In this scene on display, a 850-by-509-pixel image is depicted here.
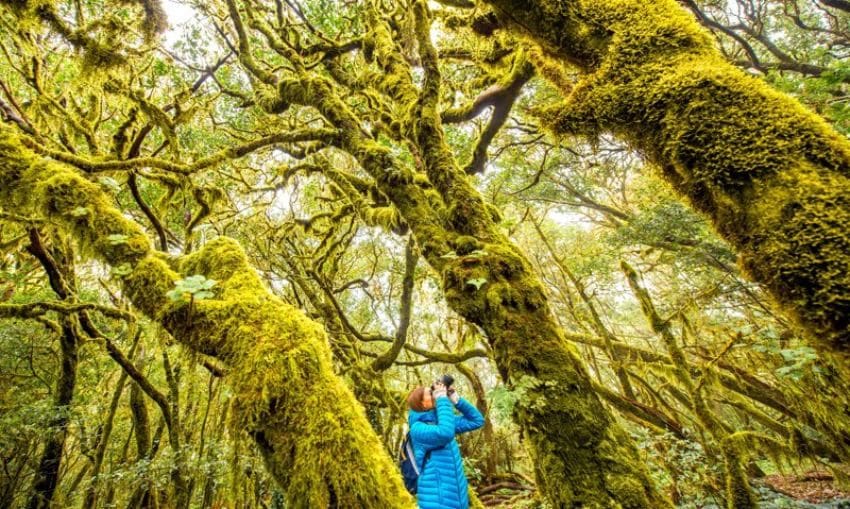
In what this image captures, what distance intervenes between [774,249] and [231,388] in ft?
8.20

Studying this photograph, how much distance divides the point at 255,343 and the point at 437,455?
2.27 meters

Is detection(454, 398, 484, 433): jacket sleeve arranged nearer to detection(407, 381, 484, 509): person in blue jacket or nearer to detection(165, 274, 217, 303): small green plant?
detection(407, 381, 484, 509): person in blue jacket

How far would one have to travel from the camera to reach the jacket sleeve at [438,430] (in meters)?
3.34

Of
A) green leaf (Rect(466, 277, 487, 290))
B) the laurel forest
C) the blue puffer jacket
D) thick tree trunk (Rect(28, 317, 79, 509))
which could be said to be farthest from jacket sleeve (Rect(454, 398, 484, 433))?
thick tree trunk (Rect(28, 317, 79, 509))

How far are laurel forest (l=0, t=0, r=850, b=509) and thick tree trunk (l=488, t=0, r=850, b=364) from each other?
0.01m

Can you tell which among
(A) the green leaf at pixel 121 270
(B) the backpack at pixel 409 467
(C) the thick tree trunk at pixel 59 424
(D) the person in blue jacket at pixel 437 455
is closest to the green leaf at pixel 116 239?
(A) the green leaf at pixel 121 270

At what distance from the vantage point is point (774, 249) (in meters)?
1.43

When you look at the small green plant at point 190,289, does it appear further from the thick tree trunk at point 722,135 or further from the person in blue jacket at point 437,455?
the person in blue jacket at point 437,455

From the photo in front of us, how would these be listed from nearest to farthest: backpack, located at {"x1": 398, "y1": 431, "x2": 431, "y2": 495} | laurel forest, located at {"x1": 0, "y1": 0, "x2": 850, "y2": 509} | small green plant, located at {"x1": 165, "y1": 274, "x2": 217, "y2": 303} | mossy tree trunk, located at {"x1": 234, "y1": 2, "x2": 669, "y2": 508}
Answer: laurel forest, located at {"x1": 0, "y1": 0, "x2": 850, "y2": 509} → small green plant, located at {"x1": 165, "y1": 274, "x2": 217, "y2": 303} → mossy tree trunk, located at {"x1": 234, "y1": 2, "x2": 669, "y2": 508} → backpack, located at {"x1": 398, "y1": 431, "x2": 431, "y2": 495}

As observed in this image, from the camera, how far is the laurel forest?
1.64 metres

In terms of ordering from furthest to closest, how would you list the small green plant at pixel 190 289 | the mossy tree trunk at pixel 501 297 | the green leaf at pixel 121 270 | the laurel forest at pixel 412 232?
1. the green leaf at pixel 121 270
2. the mossy tree trunk at pixel 501 297
3. the small green plant at pixel 190 289
4. the laurel forest at pixel 412 232

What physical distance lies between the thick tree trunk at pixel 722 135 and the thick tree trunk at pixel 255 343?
6.10ft

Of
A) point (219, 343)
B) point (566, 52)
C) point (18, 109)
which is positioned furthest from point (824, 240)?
point (18, 109)

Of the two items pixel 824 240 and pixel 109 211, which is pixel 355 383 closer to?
A: pixel 109 211
